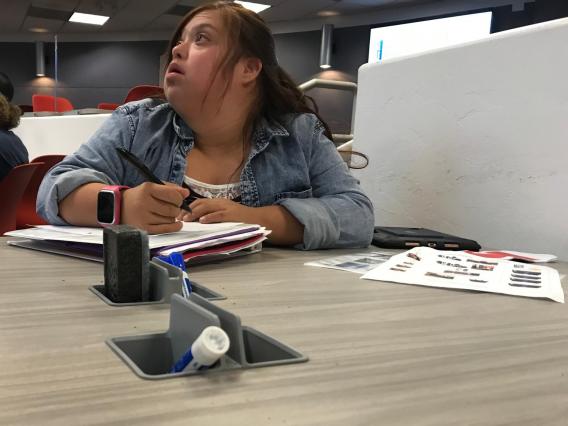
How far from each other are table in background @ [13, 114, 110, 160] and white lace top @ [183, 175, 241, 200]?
1.17 m

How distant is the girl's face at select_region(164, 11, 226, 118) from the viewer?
1022 mm

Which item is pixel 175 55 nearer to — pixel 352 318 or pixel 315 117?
pixel 315 117

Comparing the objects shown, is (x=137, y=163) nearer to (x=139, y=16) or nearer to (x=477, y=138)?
(x=477, y=138)

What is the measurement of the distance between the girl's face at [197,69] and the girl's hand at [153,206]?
0.31m

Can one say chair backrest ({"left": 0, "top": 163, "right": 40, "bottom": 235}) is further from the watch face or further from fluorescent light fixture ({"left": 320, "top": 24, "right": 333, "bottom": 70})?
fluorescent light fixture ({"left": 320, "top": 24, "right": 333, "bottom": 70})

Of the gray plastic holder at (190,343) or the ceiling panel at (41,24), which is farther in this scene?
the ceiling panel at (41,24)

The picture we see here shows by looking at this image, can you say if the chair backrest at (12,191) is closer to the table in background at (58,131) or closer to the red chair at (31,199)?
the red chair at (31,199)

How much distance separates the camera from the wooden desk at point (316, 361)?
30 centimetres

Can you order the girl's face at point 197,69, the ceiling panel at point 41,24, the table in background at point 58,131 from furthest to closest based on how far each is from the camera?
the ceiling panel at point 41,24, the table in background at point 58,131, the girl's face at point 197,69

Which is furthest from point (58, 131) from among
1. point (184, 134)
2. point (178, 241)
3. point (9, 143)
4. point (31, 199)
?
point (178, 241)

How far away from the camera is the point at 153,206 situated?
0.76 m

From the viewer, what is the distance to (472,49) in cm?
126

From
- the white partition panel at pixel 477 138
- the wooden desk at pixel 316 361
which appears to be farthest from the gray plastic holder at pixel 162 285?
the white partition panel at pixel 477 138

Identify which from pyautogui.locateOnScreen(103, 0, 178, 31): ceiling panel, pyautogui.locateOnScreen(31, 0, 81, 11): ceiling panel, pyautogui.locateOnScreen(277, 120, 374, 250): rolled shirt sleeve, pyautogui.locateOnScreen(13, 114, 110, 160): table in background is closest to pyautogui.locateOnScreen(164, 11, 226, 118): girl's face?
pyautogui.locateOnScreen(277, 120, 374, 250): rolled shirt sleeve
